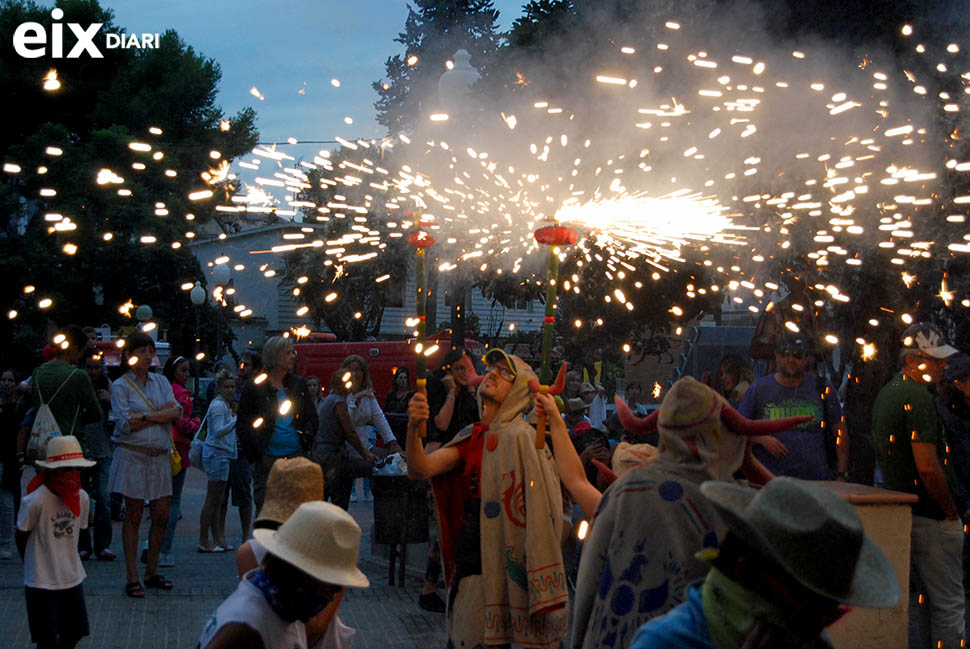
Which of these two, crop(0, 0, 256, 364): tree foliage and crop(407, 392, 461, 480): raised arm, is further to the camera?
crop(0, 0, 256, 364): tree foliage

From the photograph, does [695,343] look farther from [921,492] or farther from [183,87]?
[183,87]

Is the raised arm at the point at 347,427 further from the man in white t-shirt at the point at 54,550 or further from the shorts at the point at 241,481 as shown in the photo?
the man in white t-shirt at the point at 54,550

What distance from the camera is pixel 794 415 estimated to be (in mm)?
7062

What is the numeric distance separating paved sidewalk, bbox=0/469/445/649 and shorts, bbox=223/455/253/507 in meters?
0.60

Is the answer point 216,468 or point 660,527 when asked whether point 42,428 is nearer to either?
point 216,468

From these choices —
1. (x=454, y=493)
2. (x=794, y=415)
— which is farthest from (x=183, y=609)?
(x=794, y=415)

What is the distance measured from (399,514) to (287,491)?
517cm

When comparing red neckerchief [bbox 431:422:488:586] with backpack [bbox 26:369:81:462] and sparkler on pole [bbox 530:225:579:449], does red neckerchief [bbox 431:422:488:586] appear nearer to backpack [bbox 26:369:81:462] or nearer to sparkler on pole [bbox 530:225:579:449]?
sparkler on pole [bbox 530:225:579:449]

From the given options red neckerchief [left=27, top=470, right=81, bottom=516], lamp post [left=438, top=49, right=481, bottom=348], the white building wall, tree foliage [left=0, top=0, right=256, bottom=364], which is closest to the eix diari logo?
tree foliage [left=0, top=0, right=256, bottom=364]

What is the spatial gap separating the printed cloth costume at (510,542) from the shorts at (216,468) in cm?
542

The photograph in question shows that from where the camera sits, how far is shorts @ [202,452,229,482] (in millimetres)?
10742

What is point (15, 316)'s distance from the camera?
2875cm

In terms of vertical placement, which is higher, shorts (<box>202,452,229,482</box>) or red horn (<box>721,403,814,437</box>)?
red horn (<box>721,403,814,437</box>)

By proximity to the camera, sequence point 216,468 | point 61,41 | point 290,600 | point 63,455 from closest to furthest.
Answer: point 290,600 < point 63,455 < point 216,468 < point 61,41
